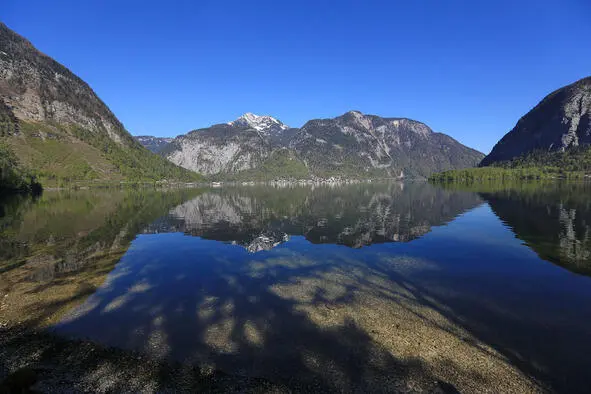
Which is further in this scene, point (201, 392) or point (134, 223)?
point (134, 223)

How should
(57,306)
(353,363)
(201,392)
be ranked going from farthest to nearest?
(57,306)
(353,363)
(201,392)

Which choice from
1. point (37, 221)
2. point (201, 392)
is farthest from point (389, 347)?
point (37, 221)

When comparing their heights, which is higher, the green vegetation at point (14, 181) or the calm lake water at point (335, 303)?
the green vegetation at point (14, 181)

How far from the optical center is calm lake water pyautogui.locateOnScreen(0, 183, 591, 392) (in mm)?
18656

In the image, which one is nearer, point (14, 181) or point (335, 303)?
point (335, 303)

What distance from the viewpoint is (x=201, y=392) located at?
52.7 ft

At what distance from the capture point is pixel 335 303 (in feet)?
90.3

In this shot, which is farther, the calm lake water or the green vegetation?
the green vegetation

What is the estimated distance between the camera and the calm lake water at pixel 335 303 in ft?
61.2

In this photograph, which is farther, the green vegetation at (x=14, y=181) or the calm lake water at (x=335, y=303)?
the green vegetation at (x=14, y=181)

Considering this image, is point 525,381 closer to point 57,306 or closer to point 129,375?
point 129,375

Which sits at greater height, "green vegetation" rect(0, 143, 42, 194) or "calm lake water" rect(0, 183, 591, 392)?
"green vegetation" rect(0, 143, 42, 194)

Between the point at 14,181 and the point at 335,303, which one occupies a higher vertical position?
the point at 14,181

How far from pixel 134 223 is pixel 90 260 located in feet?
128
